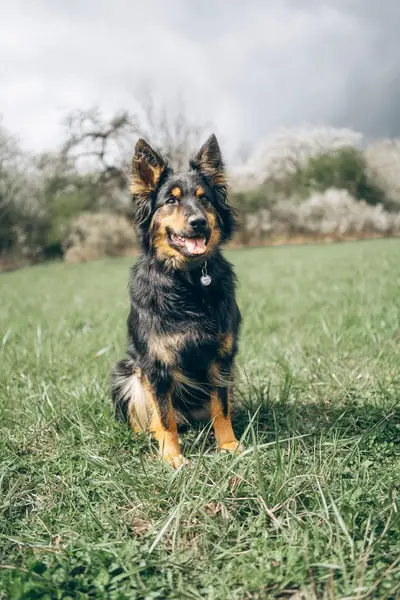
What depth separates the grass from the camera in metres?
1.93

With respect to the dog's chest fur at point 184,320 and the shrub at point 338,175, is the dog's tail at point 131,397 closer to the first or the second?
the dog's chest fur at point 184,320

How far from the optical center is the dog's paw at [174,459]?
2702 mm

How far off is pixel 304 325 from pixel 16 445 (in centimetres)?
356

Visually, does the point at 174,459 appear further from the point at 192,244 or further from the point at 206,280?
the point at 192,244

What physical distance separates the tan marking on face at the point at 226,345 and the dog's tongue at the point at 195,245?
51 centimetres

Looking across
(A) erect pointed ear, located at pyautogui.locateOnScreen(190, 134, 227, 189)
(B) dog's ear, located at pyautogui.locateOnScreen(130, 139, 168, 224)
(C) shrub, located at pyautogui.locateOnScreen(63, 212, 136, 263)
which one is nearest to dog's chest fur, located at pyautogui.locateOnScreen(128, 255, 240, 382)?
(B) dog's ear, located at pyautogui.locateOnScreen(130, 139, 168, 224)

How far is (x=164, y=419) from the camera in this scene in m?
2.86

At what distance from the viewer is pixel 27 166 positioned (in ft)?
84.5

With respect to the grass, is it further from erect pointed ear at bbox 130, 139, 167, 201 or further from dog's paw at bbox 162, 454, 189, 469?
erect pointed ear at bbox 130, 139, 167, 201

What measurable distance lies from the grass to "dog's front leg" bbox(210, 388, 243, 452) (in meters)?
0.13

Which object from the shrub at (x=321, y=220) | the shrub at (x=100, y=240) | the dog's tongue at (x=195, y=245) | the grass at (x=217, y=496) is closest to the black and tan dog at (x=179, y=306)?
the dog's tongue at (x=195, y=245)

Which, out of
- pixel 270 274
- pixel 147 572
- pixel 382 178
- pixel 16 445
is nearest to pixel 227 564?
pixel 147 572

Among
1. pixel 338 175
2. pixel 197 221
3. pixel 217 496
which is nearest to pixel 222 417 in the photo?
pixel 217 496

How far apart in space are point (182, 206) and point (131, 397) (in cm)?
124
